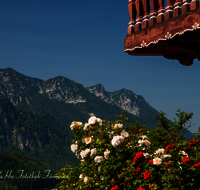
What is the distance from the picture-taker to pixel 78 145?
6652mm

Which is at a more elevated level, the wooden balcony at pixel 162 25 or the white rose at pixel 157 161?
the wooden balcony at pixel 162 25

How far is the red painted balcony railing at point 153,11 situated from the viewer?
3889 millimetres

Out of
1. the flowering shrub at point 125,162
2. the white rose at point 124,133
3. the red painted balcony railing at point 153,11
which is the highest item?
the red painted balcony railing at point 153,11

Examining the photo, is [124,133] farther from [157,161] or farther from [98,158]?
[157,161]

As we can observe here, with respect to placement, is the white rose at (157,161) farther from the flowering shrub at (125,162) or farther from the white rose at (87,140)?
the white rose at (87,140)

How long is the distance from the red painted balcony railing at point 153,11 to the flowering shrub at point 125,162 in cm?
225

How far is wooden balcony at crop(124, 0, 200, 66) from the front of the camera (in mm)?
3773

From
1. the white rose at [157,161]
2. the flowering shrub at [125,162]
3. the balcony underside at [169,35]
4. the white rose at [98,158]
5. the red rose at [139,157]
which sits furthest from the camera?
the white rose at [98,158]

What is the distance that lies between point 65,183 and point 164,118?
47.1ft

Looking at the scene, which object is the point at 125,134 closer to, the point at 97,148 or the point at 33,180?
the point at 97,148

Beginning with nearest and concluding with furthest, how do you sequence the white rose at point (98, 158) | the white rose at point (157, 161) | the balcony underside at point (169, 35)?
1. the balcony underside at point (169, 35)
2. the white rose at point (157, 161)
3. the white rose at point (98, 158)

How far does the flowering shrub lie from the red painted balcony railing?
88.5 inches

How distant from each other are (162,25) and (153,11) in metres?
0.44

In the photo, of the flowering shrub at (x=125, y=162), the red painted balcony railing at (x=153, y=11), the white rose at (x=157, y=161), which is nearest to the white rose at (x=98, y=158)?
the flowering shrub at (x=125, y=162)
